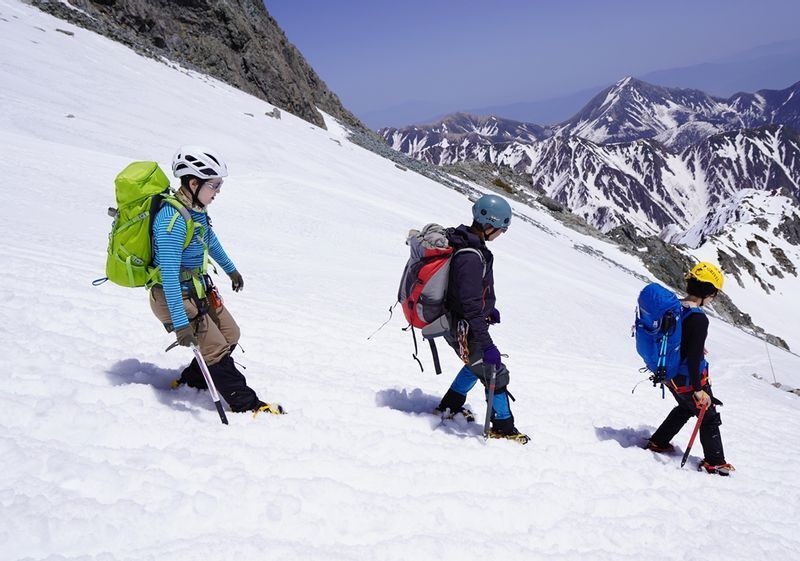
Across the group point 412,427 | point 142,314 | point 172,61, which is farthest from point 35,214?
point 172,61

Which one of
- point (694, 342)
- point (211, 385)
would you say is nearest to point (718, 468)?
point (694, 342)

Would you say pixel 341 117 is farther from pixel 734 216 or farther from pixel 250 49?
pixel 734 216

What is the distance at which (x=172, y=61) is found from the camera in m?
39.3

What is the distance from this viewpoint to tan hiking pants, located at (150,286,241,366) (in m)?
4.59

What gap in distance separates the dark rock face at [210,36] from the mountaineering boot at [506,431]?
40.6m

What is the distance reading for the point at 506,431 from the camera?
18.9 feet

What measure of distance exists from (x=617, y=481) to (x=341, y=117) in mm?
69922

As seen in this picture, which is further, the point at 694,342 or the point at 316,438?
the point at 694,342

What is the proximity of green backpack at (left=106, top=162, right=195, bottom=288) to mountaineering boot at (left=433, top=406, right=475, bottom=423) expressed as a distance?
371cm

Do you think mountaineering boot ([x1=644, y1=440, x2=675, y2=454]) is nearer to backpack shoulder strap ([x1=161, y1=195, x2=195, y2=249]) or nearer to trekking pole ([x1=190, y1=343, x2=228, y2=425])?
trekking pole ([x1=190, y1=343, x2=228, y2=425])

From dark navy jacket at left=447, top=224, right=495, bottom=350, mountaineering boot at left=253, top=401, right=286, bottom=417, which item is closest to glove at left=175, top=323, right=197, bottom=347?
mountaineering boot at left=253, top=401, right=286, bottom=417

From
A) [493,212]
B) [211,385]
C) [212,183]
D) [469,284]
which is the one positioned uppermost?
[493,212]

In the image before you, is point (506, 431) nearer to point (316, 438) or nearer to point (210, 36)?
point (316, 438)

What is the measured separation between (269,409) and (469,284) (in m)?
2.60
